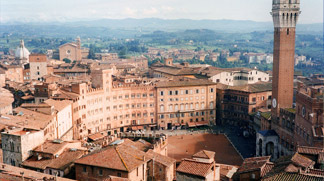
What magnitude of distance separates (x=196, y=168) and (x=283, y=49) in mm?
39166

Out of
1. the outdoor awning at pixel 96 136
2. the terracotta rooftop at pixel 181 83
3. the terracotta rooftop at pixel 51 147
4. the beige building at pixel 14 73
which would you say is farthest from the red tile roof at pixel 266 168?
the beige building at pixel 14 73

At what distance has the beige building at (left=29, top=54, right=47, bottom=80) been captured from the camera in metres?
116

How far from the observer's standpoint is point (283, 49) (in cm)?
6462

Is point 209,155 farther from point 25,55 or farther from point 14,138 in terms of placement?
point 25,55

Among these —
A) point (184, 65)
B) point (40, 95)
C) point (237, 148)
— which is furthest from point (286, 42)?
point (184, 65)

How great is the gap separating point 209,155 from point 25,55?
139445mm

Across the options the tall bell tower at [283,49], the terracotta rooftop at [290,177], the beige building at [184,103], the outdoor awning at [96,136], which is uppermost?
the tall bell tower at [283,49]

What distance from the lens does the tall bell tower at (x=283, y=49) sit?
6347 centimetres

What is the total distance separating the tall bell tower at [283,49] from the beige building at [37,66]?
246 ft

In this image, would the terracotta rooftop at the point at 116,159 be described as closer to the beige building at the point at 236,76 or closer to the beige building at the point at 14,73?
the beige building at the point at 236,76

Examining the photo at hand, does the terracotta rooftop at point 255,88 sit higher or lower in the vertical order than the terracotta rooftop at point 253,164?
higher

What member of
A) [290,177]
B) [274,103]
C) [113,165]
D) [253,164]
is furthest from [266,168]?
[274,103]

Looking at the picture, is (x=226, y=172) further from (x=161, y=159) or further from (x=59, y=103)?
(x=59, y=103)

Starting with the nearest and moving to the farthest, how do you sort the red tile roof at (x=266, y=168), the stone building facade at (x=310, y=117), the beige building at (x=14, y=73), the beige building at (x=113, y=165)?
the red tile roof at (x=266, y=168), the beige building at (x=113, y=165), the stone building facade at (x=310, y=117), the beige building at (x=14, y=73)
